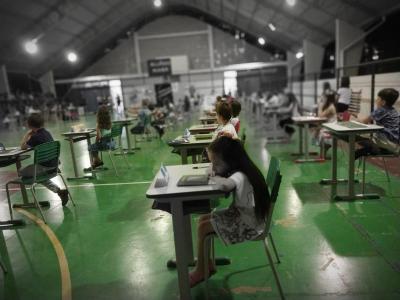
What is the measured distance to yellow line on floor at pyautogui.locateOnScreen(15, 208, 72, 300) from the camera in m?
2.56

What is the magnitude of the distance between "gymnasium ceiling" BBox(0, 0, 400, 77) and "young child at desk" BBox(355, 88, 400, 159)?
633cm

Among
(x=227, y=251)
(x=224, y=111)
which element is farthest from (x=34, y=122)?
(x=227, y=251)

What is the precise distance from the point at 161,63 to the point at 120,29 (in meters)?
3.49

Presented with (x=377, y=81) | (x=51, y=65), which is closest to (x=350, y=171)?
(x=377, y=81)

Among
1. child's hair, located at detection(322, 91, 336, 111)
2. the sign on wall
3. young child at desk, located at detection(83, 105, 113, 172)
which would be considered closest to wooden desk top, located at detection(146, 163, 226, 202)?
young child at desk, located at detection(83, 105, 113, 172)

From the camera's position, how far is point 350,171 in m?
3.87

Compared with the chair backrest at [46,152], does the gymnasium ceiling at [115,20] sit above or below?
above

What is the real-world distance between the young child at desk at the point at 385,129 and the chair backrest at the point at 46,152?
360cm

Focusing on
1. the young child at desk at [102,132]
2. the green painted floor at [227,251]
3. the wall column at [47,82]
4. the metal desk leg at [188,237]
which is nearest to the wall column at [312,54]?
the green painted floor at [227,251]

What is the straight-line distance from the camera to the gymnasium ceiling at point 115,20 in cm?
1150

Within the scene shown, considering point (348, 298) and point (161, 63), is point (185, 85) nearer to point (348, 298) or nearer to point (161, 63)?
point (161, 63)

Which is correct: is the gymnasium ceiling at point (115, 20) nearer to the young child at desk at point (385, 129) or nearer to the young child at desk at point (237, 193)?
the young child at desk at point (385, 129)

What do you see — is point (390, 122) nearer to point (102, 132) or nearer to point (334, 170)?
point (334, 170)

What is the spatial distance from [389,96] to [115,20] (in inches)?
720
